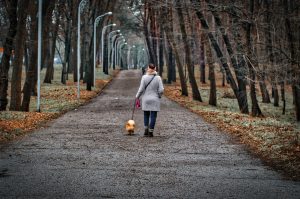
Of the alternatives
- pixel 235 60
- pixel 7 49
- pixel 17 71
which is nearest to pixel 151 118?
pixel 7 49

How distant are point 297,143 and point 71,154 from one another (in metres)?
5.03

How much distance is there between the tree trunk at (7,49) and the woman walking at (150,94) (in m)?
8.27

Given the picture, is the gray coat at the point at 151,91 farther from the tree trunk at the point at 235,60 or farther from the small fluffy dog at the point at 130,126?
the tree trunk at the point at 235,60

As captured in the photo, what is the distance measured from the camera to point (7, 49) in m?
22.1

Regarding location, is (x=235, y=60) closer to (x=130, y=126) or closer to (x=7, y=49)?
(x=7, y=49)

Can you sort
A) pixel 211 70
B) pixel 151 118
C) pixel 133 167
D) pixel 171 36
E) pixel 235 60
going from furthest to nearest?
pixel 171 36, pixel 211 70, pixel 235 60, pixel 151 118, pixel 133 167

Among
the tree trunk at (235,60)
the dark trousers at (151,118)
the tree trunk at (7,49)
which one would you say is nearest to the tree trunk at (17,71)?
the tree trunk at (7,49)

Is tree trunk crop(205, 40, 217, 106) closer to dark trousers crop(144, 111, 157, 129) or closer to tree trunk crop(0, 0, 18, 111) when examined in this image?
tree trunk crop(0, 0, 18, 111)

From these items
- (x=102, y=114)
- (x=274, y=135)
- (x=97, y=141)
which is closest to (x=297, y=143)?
(x=274, y=135)

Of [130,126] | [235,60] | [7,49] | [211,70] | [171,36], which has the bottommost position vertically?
[130,126]

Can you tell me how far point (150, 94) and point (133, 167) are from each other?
5.38m

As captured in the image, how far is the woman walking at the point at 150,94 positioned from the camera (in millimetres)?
15031

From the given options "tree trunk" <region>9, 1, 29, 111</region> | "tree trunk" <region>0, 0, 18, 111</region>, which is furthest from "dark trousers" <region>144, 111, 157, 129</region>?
"tree trunk" <region>9, 1, 29, 111</region>

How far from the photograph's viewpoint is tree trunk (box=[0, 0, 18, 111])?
844 inches
